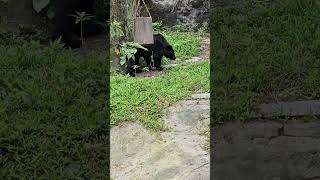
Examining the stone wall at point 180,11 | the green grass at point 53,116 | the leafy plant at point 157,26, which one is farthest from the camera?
the stone wall at point 180,11

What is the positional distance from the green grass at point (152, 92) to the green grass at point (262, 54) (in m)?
0.22

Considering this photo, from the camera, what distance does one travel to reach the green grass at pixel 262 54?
4586 millimetres

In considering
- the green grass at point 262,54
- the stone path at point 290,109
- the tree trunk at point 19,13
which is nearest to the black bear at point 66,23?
the tree trunk at point 19,13

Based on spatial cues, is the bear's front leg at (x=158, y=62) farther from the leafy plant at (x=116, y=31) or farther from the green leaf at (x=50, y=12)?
the green leaf at (x=50, y=12)

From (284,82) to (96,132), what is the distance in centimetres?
175

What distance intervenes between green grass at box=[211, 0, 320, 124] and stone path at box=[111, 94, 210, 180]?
21cm

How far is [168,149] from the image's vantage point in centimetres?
400

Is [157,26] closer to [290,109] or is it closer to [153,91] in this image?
[153,91]

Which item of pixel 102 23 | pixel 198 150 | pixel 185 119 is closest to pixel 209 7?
pixel 102 23

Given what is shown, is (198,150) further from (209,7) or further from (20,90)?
(209,7)

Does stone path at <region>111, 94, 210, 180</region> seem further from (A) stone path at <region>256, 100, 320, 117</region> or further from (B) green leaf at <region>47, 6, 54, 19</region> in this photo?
(B) green leaf at <region>47, 6, 54, 19</region>

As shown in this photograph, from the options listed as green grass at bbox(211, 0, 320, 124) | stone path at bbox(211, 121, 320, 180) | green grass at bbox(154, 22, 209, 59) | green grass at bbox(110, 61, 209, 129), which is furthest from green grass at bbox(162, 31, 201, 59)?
stone path at bbox(211, 121, 320, 180)

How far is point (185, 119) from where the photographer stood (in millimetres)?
4371

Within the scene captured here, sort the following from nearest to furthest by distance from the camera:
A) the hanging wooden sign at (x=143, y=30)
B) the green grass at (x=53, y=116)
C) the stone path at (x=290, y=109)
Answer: the green grass at (x=53, y=116)
the stone path at (x=290, y=109)
the hanging wooden sign at (x=143, y=30)
